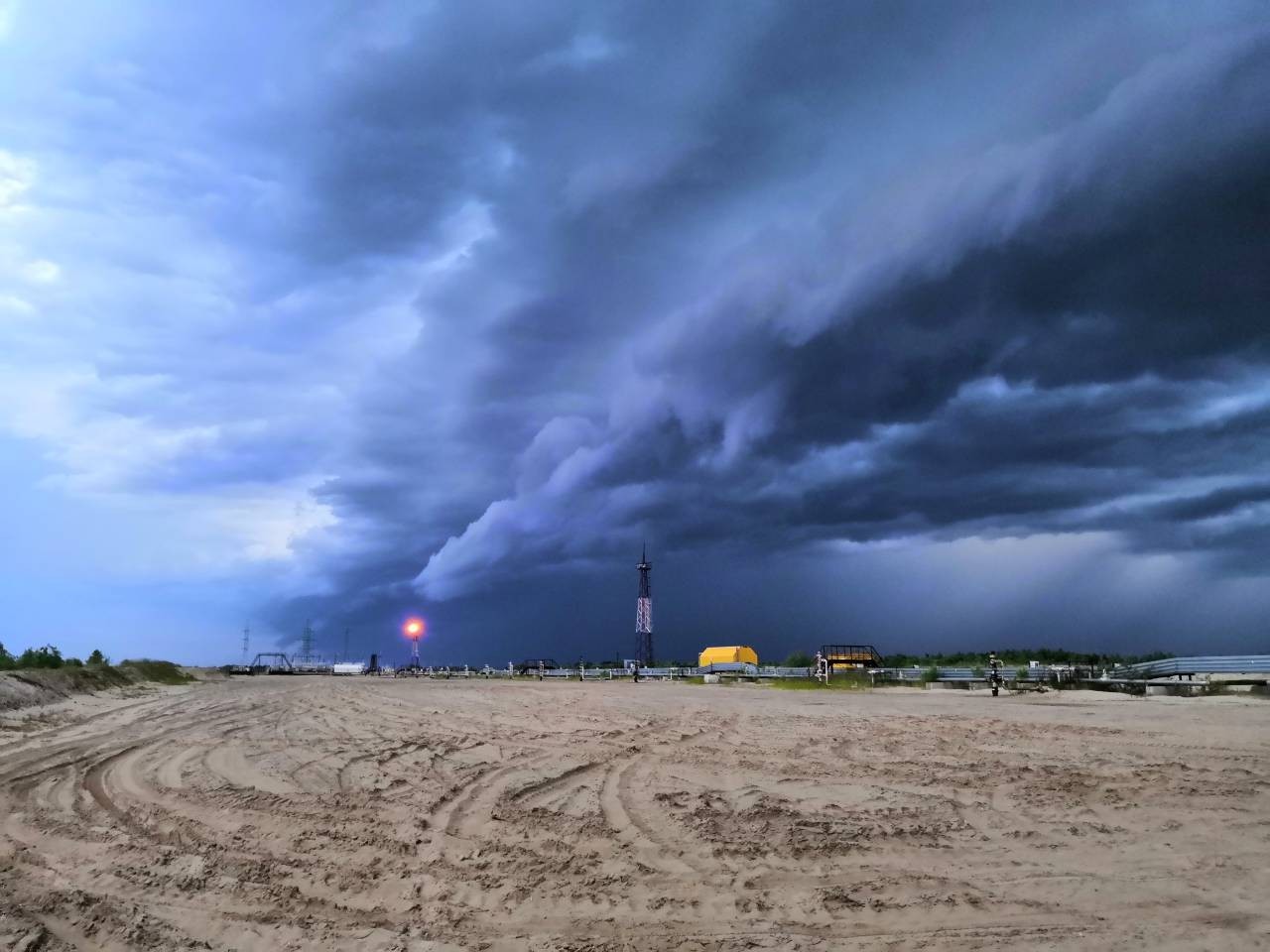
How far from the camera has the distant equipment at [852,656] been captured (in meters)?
50.2

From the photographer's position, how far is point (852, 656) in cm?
5062

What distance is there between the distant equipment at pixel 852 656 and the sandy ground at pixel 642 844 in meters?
38.6

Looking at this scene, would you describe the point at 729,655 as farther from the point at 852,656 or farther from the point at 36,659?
the point at 36,659

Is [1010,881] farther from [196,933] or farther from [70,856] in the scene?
[70,856]

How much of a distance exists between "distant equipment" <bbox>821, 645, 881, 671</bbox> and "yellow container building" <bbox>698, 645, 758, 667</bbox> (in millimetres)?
23685

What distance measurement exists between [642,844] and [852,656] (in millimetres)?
47254

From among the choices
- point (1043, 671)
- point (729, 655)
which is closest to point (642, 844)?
point (1043, 671)

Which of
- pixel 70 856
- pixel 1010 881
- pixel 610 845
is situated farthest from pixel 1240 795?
pixel 70 856

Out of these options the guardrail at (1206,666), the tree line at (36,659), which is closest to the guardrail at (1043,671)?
the guardrail at (1206,666)

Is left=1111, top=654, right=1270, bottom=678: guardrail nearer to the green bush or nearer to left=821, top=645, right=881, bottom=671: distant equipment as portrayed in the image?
left=821, top=645, right=881, bottom=671: distant equipment

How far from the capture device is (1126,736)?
12.5 metres

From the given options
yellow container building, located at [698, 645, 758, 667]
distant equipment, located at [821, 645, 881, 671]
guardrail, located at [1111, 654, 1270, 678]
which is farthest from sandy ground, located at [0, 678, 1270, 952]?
yellow container building, located at [698, 645, 758, 667]

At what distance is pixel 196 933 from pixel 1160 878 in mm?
7323

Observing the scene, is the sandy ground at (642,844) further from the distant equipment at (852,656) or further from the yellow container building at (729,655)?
the yellow container building at (729,655)
